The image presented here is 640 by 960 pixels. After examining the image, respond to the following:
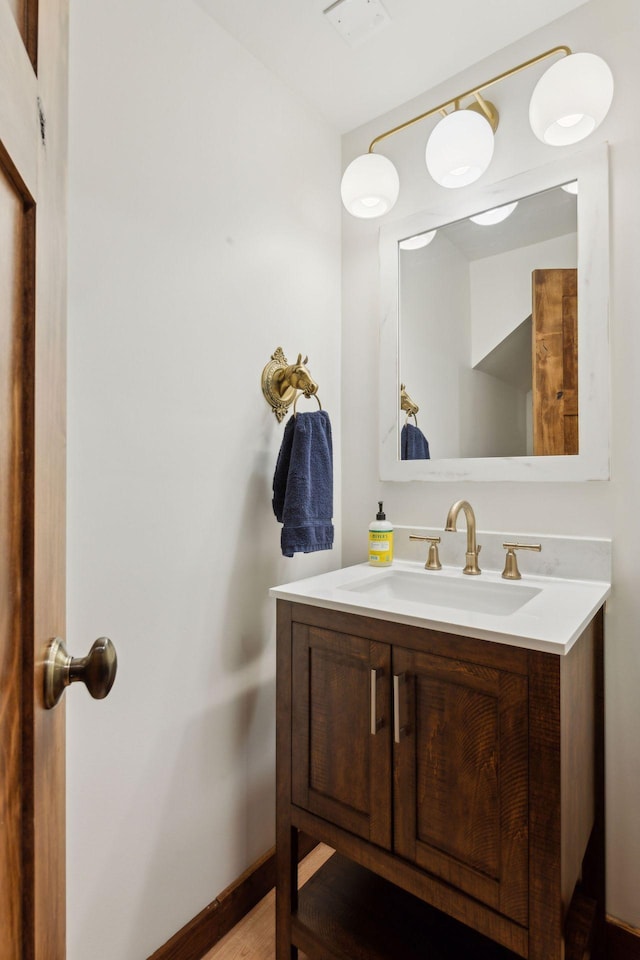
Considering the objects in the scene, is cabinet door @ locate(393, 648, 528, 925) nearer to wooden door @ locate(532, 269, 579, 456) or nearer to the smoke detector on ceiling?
wooden door @ locate(532, 269, 579, 456)

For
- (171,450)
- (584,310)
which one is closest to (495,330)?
(584,310)

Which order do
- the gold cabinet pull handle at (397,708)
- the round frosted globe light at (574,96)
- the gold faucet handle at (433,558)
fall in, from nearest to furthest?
the gold cabinet pull handle at (397,708) < the round frosted globe light at (574,96) < the gold faucet handle at (433,558)

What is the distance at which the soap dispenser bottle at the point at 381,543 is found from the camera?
5.22ft

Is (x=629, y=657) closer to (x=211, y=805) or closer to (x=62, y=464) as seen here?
(x=211, y=805)

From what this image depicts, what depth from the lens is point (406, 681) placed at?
1.04 m

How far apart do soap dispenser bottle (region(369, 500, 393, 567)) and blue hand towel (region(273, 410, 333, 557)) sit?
7.2 inches

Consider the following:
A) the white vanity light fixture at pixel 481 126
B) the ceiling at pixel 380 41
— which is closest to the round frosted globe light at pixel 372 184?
Result: the white vanity light fixture at pixel 481 126

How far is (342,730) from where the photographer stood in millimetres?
1134

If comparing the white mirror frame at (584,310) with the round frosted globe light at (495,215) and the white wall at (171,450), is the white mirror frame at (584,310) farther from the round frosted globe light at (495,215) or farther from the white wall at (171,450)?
the white wall at (171,450)

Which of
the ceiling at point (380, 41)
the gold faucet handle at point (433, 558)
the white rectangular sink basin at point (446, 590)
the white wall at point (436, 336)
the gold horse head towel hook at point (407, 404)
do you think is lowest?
the white rectangular sink basin at point (446, 590)

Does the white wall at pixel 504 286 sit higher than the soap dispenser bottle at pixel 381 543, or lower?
higher

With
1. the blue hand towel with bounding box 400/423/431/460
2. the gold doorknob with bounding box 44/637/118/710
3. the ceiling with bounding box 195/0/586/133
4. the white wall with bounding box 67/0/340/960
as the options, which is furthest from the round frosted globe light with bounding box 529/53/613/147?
the gold doorknob with bounding box 44/637/118/710

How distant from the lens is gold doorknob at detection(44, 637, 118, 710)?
492mm

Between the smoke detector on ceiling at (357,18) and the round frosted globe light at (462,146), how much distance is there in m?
0.30
